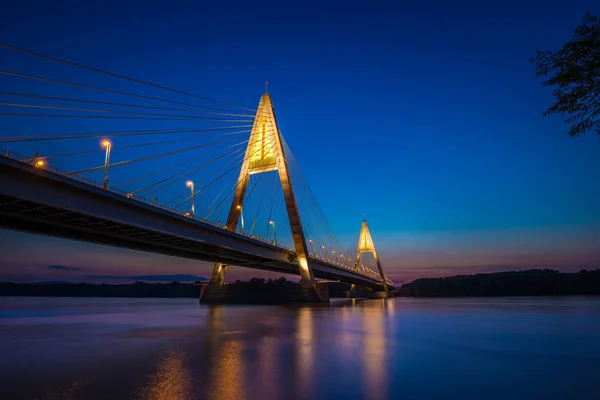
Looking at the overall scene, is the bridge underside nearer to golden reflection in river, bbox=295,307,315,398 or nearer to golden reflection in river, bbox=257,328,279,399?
golden reflection in river, bbox=257,328,279,399

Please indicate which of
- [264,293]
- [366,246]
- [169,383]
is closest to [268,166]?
[264,293]

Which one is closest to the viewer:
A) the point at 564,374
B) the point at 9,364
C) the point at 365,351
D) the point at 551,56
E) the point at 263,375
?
the point at 551,56

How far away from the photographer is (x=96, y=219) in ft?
90.9

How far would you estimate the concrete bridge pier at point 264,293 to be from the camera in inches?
1954

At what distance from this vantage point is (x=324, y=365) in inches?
400

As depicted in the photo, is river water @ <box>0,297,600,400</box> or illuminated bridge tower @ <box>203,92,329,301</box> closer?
river water @ <box>0,297,600,400</box>

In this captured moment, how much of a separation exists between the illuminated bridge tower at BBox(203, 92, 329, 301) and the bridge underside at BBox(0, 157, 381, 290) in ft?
16.2

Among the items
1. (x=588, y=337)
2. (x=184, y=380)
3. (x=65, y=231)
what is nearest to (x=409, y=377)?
(x=184, y=380)

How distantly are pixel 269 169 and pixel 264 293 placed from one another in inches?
639

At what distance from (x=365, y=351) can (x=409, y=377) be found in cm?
402

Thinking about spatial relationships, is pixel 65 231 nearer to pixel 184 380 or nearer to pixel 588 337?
pixel 184 380

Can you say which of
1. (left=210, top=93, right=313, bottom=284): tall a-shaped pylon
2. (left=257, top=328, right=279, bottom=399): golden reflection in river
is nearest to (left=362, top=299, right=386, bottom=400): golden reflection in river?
(left=257, top=328, right=279, bottom=399): golden reflection in river

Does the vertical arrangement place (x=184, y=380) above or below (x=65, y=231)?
below

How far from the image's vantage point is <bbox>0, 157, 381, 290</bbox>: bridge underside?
21.7m
